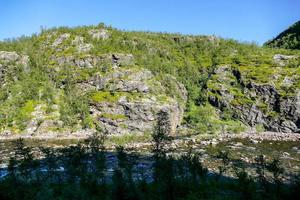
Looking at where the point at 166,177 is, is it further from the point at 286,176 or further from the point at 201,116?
the point at 201,116

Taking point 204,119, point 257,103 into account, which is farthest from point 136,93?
point 257,103

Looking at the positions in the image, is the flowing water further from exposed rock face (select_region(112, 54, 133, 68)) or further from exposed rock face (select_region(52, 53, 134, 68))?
exposed rock face (select_region(52, 53, 134, 68))

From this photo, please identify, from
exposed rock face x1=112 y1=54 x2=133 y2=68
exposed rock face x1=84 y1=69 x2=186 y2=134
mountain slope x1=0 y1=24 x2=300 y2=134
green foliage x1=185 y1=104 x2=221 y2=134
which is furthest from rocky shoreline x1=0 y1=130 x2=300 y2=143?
exposed rock face x1=112 y1=54 x2=133 y2=68

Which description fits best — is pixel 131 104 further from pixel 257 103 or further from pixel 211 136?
pixel 257 103

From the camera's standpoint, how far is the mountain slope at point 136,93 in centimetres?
14538

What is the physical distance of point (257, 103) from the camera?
6225 inches

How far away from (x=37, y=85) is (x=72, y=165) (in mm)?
121376

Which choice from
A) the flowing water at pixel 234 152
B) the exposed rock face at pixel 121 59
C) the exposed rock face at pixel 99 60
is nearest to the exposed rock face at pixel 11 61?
the exposed rock face at pixel 99 60

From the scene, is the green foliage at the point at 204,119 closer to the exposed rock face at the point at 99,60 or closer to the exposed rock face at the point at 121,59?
the exposed rock face at the point at 121,59

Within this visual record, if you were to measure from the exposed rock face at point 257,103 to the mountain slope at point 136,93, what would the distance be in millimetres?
352

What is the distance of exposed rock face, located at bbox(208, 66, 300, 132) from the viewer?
146375mm

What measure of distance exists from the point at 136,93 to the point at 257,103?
50.8 metres

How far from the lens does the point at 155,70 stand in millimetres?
183125

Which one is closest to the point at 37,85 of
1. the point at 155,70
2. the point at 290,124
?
the point at 155,70
